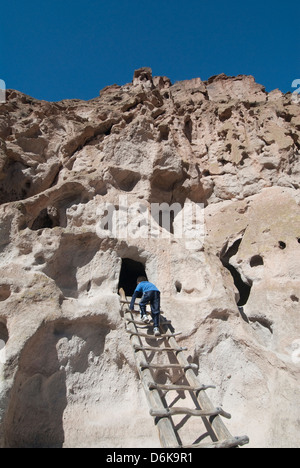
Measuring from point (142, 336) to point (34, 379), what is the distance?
1519 millimetres

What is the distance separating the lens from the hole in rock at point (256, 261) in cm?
672

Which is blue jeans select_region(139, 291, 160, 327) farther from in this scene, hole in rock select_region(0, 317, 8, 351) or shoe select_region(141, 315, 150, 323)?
hole in rock select_region(0, 317, 8, 351)

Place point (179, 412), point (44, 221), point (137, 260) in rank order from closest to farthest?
point (179, 412)
point (137, 260)
point (44, 221)

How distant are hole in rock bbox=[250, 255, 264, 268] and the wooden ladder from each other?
2556mm

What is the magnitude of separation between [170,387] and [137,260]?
2878 millimetres

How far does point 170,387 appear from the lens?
375 cm

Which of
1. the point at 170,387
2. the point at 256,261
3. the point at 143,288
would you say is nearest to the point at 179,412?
the point at 170,387

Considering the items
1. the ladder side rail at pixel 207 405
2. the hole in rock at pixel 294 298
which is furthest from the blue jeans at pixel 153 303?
the hole in rock at pixel 294 298

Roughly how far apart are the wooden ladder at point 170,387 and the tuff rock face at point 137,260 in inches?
9.8

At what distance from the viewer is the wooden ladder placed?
3.17 metres

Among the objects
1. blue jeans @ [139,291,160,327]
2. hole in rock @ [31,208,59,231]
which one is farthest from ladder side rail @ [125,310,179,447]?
hole in rock @ [31,208,59,231]

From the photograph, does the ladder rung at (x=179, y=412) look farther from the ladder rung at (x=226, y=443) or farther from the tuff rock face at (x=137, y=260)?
the tuff rock face at (x=137, y=260)

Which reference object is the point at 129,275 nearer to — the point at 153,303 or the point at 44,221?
the point at 44,221
